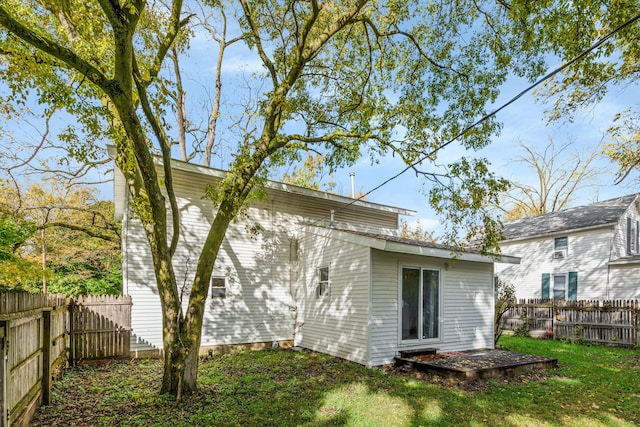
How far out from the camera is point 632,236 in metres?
15.8

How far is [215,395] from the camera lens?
5.92 metres

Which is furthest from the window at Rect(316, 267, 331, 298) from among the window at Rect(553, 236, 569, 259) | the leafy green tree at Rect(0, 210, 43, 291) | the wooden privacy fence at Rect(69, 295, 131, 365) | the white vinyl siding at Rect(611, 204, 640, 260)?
the white vinyl siding at Rect(611, 204, 640, 260)

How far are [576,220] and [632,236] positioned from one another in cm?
225

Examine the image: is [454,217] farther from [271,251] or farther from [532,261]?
[532,261]

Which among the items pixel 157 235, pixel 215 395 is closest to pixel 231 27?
pixel 157 235

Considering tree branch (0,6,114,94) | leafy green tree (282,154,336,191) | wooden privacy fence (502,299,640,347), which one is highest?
leafy green tree (282,154,336,191)

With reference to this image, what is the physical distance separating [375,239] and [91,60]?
597cm

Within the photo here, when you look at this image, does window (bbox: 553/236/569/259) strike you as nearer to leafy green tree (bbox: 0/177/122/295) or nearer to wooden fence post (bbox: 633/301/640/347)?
wooden fence post (bbox: 633/301/640/347)

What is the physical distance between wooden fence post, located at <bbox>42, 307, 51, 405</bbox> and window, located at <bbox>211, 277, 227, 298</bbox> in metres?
4.47

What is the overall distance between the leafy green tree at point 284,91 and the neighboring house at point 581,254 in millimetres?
10588

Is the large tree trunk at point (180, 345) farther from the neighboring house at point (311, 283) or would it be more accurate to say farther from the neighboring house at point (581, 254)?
the neighboring house at point (581, 254)

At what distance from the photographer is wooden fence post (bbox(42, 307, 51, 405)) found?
→ 17.4ft

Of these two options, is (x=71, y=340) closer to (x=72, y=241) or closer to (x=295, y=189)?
(x=295, y=189)

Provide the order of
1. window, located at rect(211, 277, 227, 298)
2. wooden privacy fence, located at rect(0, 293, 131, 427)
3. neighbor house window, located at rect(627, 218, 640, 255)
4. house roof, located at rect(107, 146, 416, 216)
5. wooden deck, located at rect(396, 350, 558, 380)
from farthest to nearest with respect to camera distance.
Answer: neighbor house window, located at rect(627, 218, 640, 255) < window, located at rect(211, 277, 227, 298) < house roof, located at rect(107, 146, 416, 216) < wooden deck, located at rect(396, 350, 558, 380) < wooden privacy fence, located at rect(0, 293, 131, 427)
